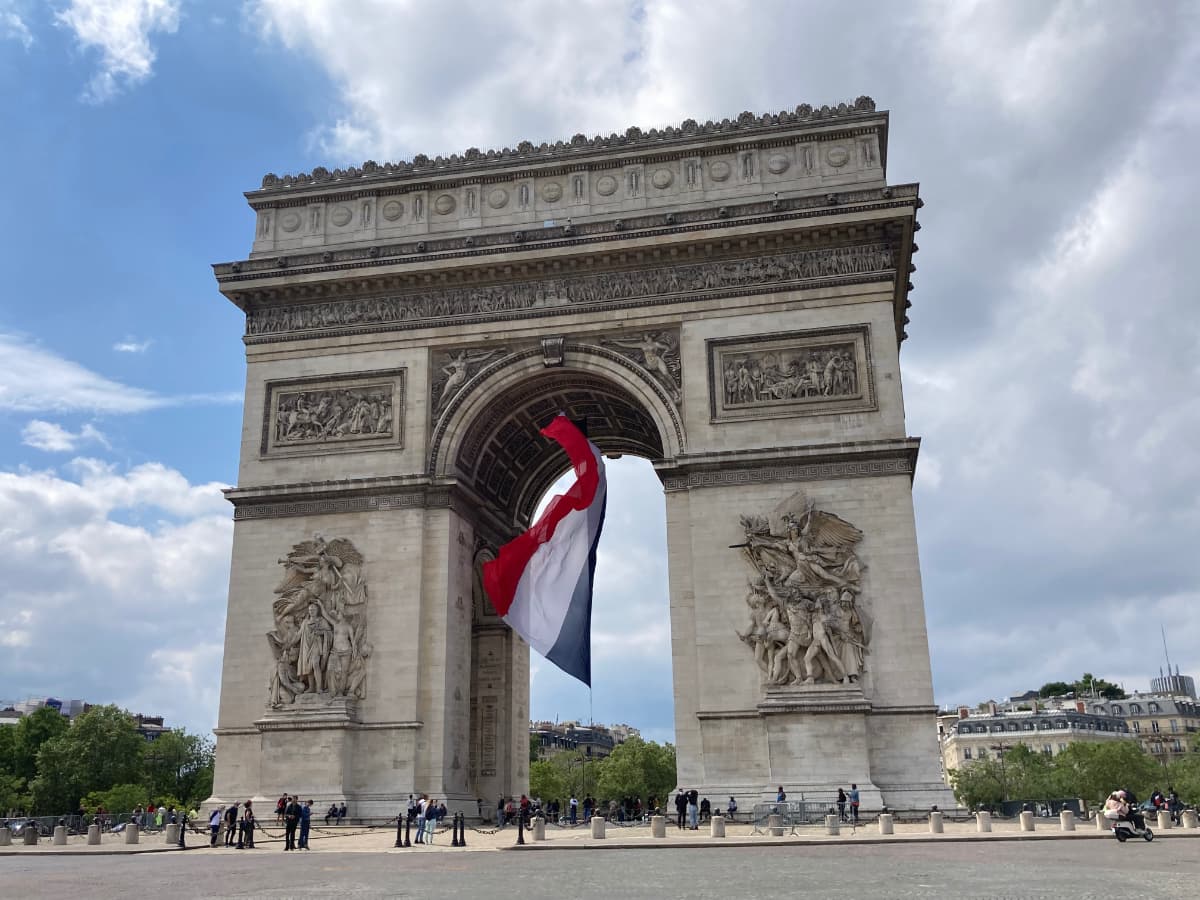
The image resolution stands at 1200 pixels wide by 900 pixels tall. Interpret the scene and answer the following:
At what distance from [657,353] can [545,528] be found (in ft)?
17.1

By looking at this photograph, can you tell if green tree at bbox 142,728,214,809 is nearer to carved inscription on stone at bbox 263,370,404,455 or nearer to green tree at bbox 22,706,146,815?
green tree at bbox 22,706,146,815

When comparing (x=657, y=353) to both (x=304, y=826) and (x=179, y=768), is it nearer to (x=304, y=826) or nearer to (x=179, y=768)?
(x=304, y=826)

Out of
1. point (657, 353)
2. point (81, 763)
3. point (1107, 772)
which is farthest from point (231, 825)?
point (1107, 772)

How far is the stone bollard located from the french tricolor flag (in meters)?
6.48

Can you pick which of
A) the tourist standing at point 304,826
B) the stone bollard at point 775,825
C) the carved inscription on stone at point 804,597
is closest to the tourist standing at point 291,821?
the tourist standing at point 304,826

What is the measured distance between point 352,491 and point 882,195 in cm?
1502

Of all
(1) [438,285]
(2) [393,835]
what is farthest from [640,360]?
(2) [393,835]

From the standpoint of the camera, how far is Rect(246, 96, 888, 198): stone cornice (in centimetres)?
2902

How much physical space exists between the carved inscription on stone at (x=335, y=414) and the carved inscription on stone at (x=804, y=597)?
9.75m

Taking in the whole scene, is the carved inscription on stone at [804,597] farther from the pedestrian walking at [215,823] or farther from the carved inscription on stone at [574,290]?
the pedestrian walking at [215,823]

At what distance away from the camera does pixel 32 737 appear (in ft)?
214

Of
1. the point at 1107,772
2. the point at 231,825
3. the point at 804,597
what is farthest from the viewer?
the point at 1107,772

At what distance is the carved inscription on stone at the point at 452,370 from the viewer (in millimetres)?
28922

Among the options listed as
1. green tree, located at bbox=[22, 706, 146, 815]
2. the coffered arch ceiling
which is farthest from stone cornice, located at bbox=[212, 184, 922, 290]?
green tree, located at bbox=[22, 706, 146, 815]
